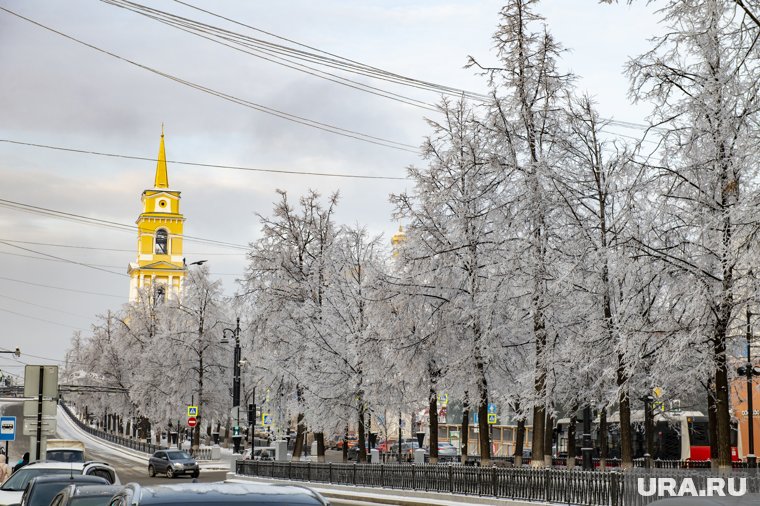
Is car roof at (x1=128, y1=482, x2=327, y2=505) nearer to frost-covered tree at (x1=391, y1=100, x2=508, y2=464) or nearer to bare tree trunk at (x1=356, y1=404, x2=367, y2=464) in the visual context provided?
frost-covered tree at (x1=391, y1=100, x2=508, y2=464)

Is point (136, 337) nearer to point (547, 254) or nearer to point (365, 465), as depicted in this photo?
point (365, 465)

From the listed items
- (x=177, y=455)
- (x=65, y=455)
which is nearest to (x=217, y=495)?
(x=65, y=455)

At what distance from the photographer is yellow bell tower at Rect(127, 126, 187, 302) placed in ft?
616

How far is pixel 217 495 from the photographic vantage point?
6.16 metres

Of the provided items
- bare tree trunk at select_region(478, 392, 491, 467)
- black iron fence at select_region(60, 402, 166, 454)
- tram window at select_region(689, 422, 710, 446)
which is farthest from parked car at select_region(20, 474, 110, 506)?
black iron fence at select_region(60, 402, 166, 454)

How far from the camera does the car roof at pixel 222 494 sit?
6.03 metres

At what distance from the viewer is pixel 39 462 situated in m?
18.6

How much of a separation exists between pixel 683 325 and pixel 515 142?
9.87 meters

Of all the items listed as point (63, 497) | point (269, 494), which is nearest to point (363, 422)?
point (63, 497)

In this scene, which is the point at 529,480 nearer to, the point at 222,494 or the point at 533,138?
the point at 533,138

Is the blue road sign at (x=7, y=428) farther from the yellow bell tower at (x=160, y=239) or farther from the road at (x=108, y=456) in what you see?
→ the yellow bell tower at (x=160, y=239)

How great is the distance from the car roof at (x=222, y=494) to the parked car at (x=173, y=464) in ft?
152

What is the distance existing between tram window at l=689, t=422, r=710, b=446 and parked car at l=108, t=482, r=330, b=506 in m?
51.3

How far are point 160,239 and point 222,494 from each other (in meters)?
190
